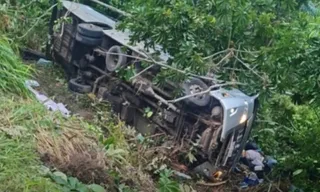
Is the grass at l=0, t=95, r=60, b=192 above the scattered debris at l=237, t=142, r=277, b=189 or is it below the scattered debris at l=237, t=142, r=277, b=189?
above

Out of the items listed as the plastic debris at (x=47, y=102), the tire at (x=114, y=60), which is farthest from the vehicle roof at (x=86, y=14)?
the plastic debris at (x=47, y=102)

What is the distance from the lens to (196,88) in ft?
20.9

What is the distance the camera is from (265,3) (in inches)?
188

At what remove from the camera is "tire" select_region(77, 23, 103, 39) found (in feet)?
26.4

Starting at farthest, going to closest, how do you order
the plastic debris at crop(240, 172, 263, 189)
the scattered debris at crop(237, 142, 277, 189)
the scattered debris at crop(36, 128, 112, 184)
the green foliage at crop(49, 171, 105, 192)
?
the scattered debris at crop(237, 142, 277, 189)
the plastic debris at crop(240, 172, 263, 189)
the scattered debris at crop(36, 128, 112, 184)
the green foliage at crop(49, 171, 105, 192)

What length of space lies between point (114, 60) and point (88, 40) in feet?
1.75

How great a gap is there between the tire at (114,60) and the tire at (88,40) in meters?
0.39

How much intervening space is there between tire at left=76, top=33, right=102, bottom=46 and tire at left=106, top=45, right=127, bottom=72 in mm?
392

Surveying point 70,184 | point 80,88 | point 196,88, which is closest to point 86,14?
point 80,88

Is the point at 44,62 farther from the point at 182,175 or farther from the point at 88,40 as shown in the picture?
the point at 182,175

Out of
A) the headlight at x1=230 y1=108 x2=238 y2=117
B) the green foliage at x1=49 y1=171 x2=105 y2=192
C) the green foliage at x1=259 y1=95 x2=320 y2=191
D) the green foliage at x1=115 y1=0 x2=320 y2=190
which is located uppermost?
the green foliage at x1=115 y1=0 x2=320 y2=190

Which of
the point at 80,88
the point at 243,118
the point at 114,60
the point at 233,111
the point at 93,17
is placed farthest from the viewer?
the point at 93,17

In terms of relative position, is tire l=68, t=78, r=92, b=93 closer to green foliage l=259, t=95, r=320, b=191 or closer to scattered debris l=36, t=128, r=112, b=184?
green foliage l=259, t=95, r=320, b=191

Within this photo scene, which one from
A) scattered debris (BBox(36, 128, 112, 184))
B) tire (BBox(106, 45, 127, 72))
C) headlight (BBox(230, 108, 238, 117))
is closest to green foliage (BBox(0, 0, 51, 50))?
tire (BBox(106, 45, 127, 72))
